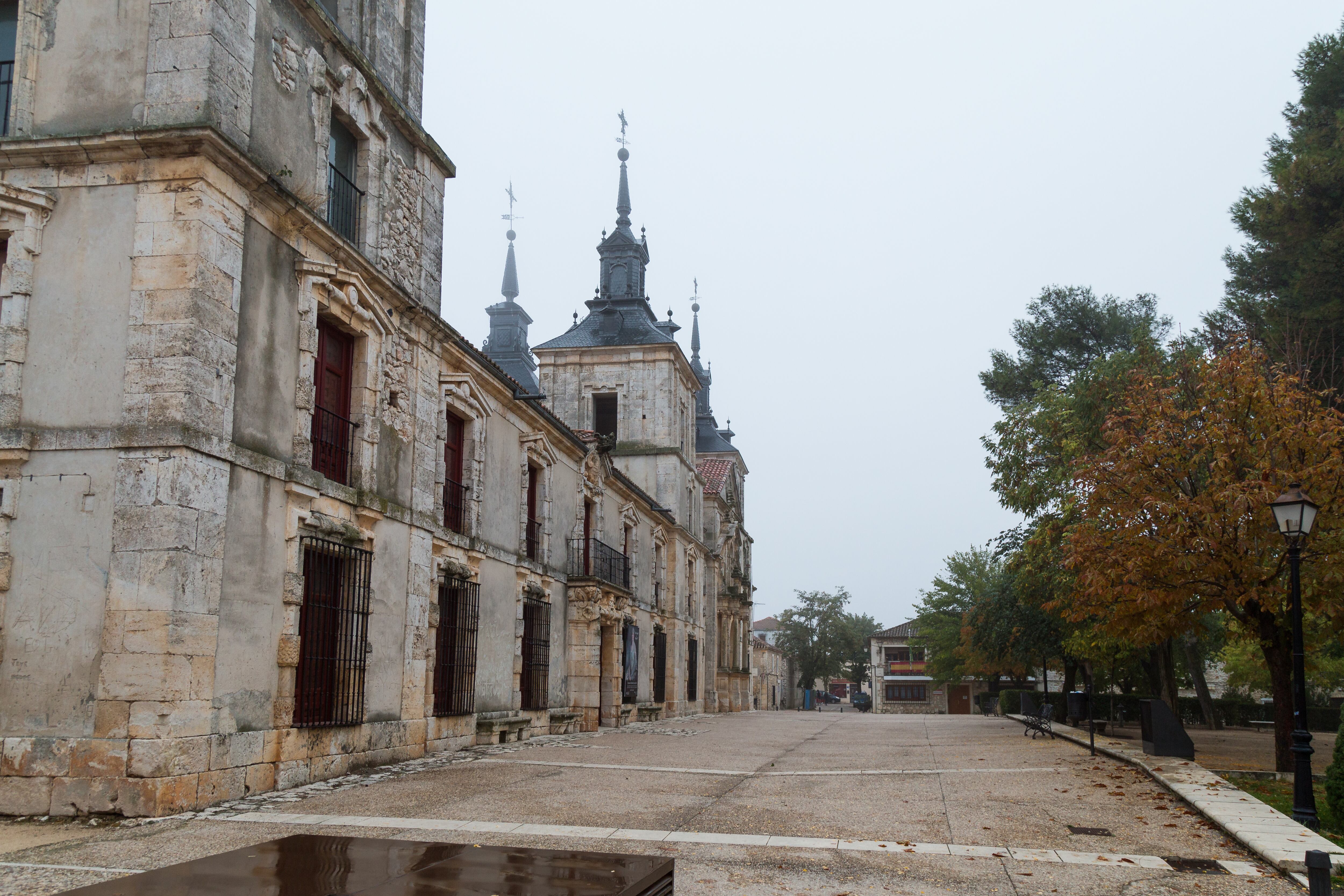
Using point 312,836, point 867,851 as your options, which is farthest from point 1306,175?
point 312,836

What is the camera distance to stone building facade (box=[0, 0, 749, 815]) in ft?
29.4

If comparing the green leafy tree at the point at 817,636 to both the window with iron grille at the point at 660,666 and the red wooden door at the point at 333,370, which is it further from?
the red wooden door at the point at 333,370

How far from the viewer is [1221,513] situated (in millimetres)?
12516

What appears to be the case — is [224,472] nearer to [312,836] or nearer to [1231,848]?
[312,836]

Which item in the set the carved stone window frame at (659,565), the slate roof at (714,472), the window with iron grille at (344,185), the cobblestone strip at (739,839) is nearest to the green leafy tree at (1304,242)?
the cobblestone strip at (739,839)

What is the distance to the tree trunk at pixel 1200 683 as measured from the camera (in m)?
28.0

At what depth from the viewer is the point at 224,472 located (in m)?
9.70

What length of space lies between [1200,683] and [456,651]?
2255 centimetres

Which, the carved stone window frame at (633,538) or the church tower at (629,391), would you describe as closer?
the carved stone window frame at (633,538)

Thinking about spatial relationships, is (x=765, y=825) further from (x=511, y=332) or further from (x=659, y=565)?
(x=511, y=332)

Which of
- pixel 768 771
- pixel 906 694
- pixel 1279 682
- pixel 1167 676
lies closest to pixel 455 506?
pixel 768 771

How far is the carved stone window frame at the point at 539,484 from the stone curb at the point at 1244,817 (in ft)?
35.6

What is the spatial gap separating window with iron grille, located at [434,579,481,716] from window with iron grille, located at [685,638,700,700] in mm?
17974

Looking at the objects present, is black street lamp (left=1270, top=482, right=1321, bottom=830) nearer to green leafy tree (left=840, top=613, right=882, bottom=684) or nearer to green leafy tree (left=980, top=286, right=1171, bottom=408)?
green leafy tree (left=980, top=286, right=1171, bottom=408)
